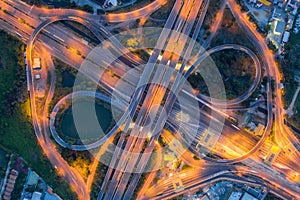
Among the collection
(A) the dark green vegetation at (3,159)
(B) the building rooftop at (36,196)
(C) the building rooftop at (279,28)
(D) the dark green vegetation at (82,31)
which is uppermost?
(C) the building rooftop at (279,28)

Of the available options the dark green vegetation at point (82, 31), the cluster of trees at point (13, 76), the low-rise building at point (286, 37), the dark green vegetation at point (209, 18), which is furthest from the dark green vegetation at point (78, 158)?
the low-rise building at point (286, 37)

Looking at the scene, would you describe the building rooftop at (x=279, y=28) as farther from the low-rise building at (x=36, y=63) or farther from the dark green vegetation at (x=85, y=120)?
the low-rise building at (x=36, y=63)

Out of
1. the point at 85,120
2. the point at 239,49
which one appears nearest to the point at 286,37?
the point at 239,49

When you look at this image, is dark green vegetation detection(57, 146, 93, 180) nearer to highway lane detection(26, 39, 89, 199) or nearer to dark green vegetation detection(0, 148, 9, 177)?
highway lane detection(26, 39, 89, 199)

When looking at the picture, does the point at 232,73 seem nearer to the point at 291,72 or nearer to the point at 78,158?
the point at 291,72

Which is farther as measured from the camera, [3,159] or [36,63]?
[3,159]

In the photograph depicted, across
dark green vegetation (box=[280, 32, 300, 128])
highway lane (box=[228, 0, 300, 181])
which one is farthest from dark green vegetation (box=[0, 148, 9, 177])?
dark green vegetation (box=[280, 32, 300, 128])
